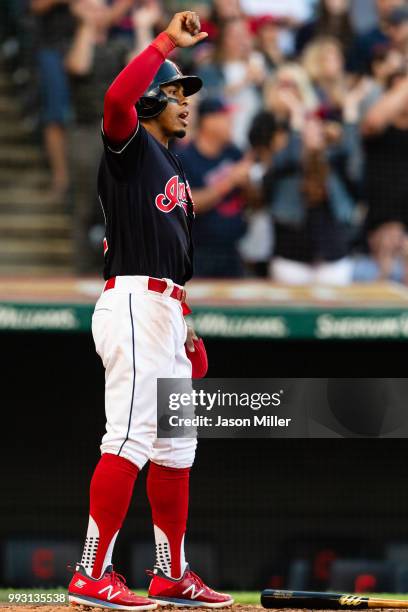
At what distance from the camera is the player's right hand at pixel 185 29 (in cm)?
320

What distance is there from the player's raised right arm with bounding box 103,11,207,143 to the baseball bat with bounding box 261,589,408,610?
1387 mm

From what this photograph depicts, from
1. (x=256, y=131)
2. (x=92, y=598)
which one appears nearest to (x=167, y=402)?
(x=92, y=598)

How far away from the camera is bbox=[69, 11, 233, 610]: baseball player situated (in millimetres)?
3150

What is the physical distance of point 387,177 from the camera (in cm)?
689

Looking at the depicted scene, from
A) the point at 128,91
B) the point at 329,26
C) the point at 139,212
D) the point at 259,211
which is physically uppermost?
the point at 329,26

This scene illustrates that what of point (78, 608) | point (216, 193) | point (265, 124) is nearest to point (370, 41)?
point (265, 124)

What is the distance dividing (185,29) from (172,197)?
1.57 feet

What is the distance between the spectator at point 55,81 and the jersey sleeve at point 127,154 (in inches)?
142

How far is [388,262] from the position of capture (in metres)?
6.80

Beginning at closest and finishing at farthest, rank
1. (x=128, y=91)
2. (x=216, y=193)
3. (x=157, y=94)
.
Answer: (x=128, y=91) < (x=157, y=94) < (x=216, y=193)

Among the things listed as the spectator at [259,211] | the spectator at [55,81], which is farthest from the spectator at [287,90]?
the spectator at [55,81]

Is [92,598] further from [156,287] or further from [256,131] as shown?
[256,131]

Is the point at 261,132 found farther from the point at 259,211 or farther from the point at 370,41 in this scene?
the point at 370,41

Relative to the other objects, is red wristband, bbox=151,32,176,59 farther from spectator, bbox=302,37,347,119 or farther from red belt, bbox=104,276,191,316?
spectator, bbox=302,37,347,119
